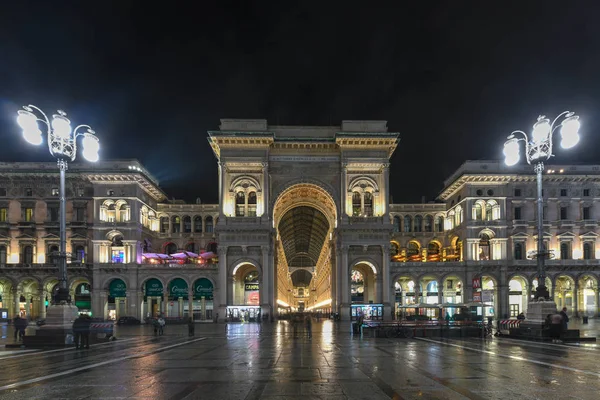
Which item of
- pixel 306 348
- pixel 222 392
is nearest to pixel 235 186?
pixel 306 348

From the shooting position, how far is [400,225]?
89062mm

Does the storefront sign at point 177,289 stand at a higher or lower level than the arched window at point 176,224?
lower

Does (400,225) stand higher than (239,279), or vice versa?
(400,225)

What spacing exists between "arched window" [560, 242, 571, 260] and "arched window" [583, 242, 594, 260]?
2114 mm

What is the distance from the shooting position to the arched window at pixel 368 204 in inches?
2702

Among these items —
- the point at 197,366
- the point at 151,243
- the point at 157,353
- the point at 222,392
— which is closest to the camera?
the point at 222,392

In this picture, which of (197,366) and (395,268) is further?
(395,268)

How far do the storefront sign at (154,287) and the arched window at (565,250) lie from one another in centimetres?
5197

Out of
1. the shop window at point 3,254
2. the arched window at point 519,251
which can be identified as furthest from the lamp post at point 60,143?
the arched window at point 519,251

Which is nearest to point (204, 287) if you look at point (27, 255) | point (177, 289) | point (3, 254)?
point (177, 289)

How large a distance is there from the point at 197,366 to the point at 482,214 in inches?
2463

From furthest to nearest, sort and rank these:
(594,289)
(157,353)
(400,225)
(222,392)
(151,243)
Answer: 1. (400,225)
2. (151,243)
3. (594,289)
4. (157,353)
5. (222,392)

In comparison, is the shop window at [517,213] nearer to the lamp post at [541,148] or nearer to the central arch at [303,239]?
the central arch at [303,239]

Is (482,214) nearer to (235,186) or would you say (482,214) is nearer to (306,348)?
(235,186)
